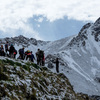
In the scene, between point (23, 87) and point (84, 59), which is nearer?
point (23, 87)

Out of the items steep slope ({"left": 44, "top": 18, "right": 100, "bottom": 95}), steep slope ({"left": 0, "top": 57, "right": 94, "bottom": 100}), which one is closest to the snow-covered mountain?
steep slope ({"left": 44, "top": 18, "right": 100, "bottom": 95})

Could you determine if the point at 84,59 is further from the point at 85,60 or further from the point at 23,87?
the point at 23,87

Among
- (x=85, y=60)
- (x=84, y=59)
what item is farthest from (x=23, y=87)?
(x=84, y=59)

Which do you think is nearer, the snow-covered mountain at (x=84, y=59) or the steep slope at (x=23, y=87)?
the steep slope at (x=23, y=87)

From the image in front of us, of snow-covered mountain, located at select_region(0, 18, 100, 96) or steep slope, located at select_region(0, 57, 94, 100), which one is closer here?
steep slope, located at select_region(0, 57, 94, 100)

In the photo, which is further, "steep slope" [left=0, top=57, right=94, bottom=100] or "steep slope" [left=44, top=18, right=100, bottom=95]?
"steep slope" [left=44, top=18, right=100, bottom=95]

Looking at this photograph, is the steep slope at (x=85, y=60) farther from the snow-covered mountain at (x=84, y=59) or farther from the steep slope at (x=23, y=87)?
the steep slope at (x=23, y=87)

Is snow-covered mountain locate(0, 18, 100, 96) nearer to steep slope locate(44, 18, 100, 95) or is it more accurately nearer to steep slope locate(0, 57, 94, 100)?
steep slope locate(44, 18, 100, 95)

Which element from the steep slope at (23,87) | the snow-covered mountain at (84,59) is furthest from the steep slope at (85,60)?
the steep slope at (23,87)

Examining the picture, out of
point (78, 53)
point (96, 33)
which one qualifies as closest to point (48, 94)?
point (78, 53)

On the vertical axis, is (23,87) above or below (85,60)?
above

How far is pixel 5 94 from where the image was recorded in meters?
8.98

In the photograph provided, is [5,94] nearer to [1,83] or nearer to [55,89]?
[1,83]

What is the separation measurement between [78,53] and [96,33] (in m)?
36.1
